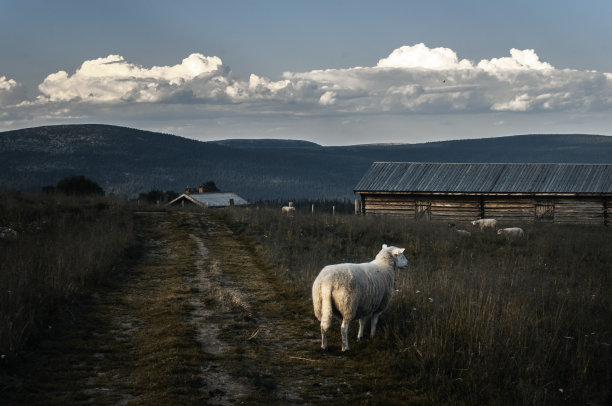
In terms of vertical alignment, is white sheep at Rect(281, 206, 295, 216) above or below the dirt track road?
above

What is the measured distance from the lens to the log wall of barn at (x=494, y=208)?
112 feet

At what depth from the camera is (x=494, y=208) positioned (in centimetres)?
3600

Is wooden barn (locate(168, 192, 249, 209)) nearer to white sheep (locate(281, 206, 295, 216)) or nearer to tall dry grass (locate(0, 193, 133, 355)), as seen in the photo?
white sheep (locate(281, 206, 295, 216))

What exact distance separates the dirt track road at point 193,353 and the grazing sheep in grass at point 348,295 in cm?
56

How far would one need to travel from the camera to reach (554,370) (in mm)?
7996

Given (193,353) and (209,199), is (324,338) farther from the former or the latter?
(209,199)

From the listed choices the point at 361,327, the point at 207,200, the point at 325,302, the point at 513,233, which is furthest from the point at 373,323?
the point at 207,200

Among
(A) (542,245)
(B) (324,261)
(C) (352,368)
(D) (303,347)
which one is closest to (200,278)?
(B) (324,261)

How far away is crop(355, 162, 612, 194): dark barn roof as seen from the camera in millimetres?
35094

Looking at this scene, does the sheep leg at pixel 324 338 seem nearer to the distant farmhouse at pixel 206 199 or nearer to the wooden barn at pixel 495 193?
the wooden barn at pixel 495 193

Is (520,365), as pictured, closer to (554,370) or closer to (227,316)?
(554,370)

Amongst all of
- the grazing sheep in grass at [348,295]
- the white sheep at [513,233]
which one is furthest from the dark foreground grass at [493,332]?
the white sheep at [513,233]

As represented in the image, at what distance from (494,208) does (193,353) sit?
100ft

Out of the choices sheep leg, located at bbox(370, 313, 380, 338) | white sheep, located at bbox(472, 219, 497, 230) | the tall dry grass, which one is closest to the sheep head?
sheep leg, located at bbox(370, 313, 380, 338)
